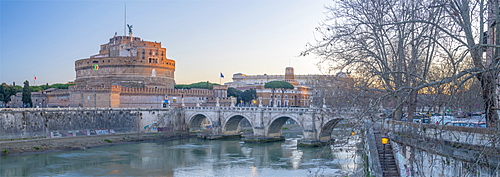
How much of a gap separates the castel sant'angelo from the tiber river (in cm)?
1273

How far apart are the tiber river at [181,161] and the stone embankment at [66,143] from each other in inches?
34.3

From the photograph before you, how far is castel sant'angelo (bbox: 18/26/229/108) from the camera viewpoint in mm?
47375

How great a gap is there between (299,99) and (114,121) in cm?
3432

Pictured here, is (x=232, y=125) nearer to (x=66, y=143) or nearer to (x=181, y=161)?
(x=181, y=161)

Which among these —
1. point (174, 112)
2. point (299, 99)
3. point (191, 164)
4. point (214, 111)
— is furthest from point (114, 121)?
point (299, 99)

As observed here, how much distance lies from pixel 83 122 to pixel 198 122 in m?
13.6

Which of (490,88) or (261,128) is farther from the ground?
(490,88)

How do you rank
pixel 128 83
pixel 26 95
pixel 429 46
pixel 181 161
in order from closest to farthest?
pixel 429 46 → pixel 181 161 → pixel 26 95 → pixel 128 83

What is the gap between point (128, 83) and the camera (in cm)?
5488

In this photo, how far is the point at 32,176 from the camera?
23.0m

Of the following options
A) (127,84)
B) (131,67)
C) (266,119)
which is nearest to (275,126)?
(266,119)

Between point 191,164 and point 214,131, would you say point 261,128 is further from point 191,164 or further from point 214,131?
point 191,164

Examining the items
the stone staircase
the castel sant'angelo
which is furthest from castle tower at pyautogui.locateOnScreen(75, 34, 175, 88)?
the stone staircase

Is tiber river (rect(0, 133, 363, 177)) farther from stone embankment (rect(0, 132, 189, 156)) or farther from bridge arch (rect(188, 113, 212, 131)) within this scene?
bridge arch (rect(188, 113, 212, 131))
